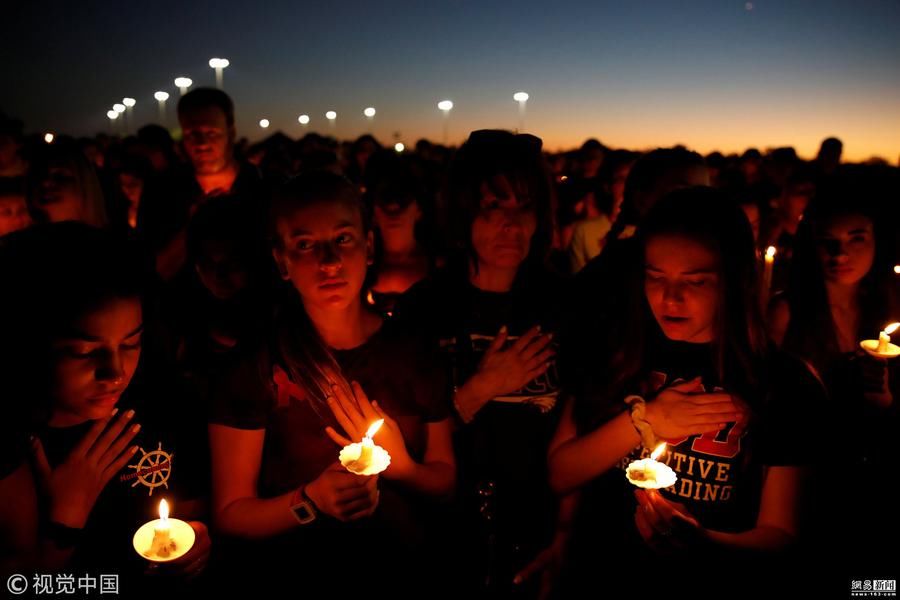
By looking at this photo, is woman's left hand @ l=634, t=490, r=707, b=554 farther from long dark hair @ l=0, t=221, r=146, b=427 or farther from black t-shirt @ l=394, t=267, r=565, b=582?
long dark hair @ l=0, t=221, r=146, b=427

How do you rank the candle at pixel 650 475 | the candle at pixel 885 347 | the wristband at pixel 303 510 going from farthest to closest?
the candle at pixel 885 347 → the wristband at pixel 303 510 → the candle at pixel 650 475

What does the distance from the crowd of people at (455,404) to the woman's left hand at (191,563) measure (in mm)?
11

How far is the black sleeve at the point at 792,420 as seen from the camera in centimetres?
217

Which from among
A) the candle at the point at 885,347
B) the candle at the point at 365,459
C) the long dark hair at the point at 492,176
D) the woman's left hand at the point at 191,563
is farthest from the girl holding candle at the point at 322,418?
the candle at the point at 885,347

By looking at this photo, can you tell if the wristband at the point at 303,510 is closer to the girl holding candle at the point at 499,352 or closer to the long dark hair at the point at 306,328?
the long dark hair at the point at 306,328

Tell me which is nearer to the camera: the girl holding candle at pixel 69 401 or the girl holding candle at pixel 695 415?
the girl holding candle at pixel 69 401

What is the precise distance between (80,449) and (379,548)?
3.69ft

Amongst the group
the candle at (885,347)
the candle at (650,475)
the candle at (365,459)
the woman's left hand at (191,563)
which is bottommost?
the woman's left hand at (191,563)

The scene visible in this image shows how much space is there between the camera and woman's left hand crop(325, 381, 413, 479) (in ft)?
7.53

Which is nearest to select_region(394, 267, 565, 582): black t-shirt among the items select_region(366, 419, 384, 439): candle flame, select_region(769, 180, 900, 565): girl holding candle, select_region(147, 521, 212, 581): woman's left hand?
select_region(366, 419, 384, 439): candle flame

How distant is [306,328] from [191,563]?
927mm

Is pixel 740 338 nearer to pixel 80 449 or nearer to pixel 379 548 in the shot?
pixel 379 548

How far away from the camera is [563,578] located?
2.72 m

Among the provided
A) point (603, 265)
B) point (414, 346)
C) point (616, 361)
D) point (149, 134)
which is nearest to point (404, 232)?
point (603, 265)
